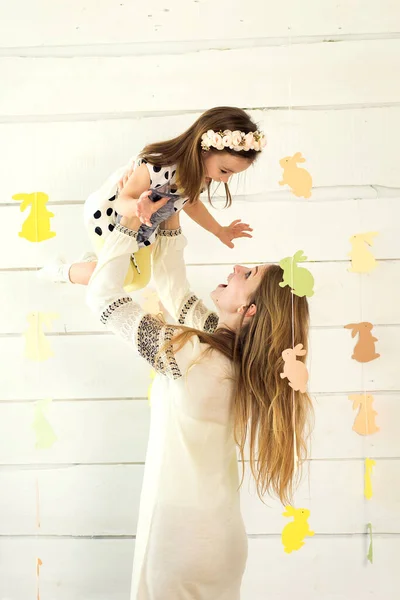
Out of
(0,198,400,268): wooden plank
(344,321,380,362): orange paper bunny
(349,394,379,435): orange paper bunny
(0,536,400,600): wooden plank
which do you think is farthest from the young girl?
(0,536,400,600): wooden plank

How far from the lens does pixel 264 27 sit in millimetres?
1894

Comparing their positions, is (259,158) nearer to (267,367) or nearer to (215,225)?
(215,225)

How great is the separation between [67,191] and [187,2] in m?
0.60

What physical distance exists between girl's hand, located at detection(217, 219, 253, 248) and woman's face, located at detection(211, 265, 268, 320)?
6.5 inches

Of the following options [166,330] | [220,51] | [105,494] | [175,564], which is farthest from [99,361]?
[220,51]

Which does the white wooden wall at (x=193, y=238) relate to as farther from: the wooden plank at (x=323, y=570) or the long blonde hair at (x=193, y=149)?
the long blonde hair at (x=193, y=149)

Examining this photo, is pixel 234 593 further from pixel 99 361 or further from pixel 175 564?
pixel 99 361

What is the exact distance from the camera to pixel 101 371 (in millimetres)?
1979

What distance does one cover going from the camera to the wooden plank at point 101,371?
1943 millimetres

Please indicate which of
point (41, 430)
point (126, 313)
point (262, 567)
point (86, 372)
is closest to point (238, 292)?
point (126, 313)

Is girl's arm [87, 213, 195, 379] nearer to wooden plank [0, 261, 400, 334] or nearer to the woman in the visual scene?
the woman

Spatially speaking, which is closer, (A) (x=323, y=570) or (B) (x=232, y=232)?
(B) (x=232, y=232)

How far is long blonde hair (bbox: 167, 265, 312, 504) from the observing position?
154 centimetres

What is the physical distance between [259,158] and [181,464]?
0.86 m
